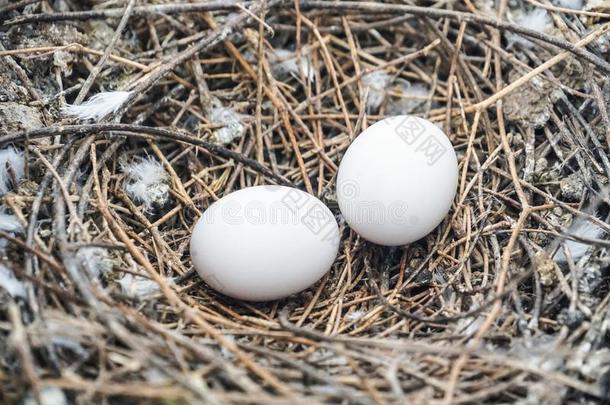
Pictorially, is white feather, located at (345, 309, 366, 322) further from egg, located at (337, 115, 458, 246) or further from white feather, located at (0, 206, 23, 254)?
white feather, located at (0, 206, 23, 254)

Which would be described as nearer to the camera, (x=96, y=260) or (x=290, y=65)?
(x=96, y=260)

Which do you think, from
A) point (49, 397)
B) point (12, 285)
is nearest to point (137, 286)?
point (12, 285)

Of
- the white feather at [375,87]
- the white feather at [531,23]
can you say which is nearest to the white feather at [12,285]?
the white feather at [375,87]

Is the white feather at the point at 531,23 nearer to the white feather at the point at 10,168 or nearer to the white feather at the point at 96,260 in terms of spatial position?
the white feather at the point at 96,260

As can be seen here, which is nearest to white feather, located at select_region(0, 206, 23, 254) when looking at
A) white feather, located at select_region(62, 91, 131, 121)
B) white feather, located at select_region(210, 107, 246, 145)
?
white feather, located at select_region(62, 91, 131, 121)

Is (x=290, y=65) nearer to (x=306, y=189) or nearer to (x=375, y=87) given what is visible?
(x=375, y=87)

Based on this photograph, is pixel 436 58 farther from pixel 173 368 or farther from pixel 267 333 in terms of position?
pixel 173 368

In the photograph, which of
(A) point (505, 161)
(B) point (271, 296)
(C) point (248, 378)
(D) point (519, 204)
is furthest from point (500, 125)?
(C) point (248, 378)
